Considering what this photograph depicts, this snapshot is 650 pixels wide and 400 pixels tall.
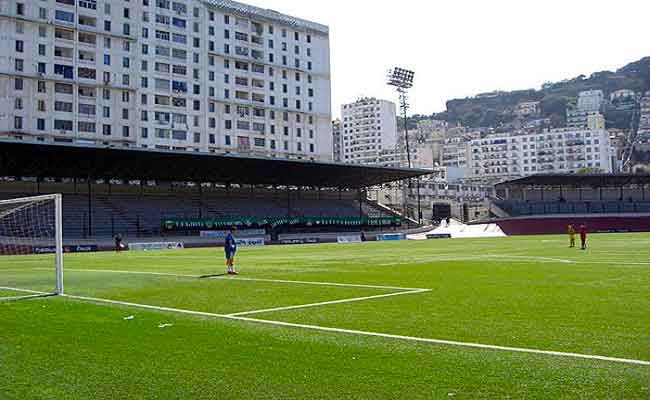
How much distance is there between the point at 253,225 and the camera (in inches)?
3046

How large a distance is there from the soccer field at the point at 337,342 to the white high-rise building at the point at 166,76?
76.0 meters

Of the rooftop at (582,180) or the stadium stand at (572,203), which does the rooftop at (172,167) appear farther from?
the rooftop at (582,180)

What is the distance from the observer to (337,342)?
8.62 metres

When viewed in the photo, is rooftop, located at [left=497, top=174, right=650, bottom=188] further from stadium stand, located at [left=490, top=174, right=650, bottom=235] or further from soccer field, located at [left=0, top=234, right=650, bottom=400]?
soccer field, located at [left=0, top=234, right=650, bottom=400]

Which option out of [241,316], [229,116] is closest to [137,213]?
[229,116]

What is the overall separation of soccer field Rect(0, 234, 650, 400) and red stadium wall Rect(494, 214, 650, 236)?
75.4m

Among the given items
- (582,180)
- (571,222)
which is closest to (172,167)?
(571,222)

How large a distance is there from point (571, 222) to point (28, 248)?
71982 mm

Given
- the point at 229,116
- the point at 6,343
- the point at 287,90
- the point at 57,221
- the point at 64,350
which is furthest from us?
the point at 287,90

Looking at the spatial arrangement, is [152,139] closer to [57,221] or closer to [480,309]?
[57,221]

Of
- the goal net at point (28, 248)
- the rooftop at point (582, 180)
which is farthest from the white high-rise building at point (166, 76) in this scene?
the rooftop at point (582, 180)

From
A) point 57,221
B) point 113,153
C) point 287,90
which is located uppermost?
point 287,90

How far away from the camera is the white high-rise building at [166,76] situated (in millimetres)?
85938

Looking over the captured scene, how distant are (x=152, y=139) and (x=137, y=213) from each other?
26305 mm
